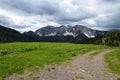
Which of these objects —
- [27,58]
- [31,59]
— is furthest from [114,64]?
[27,58]

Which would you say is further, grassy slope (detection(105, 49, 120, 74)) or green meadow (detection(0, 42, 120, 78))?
grassy slope (detection(105, 49, 120, 74))

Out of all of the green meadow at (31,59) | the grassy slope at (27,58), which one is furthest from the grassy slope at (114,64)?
the grassy slope at (27,58)

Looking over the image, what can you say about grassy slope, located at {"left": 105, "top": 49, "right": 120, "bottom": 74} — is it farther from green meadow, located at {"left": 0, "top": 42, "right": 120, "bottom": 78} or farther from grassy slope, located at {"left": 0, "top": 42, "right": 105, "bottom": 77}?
grassy slope, located at {"left": 0, "top": 42, "right": 105, "bottom": 77}

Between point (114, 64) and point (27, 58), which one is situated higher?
point (27, 58)

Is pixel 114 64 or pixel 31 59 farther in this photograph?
pixel 31 59

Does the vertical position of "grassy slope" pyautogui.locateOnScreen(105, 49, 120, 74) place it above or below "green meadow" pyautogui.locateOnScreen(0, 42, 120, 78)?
below

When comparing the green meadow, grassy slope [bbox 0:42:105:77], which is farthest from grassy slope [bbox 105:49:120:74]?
grassy slope [bbox 0:42:105:77]

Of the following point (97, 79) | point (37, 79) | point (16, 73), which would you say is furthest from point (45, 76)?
point (97, 79)

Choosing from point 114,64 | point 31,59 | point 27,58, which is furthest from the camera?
point 27,58

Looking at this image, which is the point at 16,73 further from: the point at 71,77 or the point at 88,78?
the point at 88,78

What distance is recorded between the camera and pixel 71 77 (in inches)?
911

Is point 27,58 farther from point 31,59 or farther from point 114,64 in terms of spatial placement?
point 114,64

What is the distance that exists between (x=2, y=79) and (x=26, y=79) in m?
2.20

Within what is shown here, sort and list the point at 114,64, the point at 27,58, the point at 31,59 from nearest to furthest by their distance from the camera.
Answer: the point at 114,64 < the point at 31,59 < the point at 27,58
